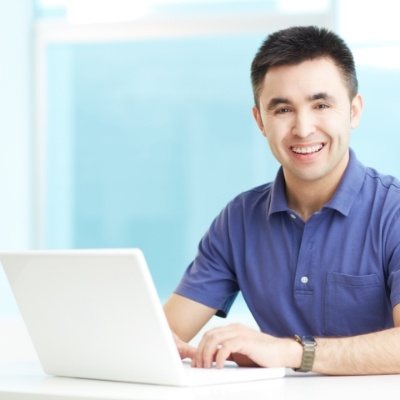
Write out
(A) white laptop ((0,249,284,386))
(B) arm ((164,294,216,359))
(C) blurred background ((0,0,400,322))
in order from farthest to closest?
(C) blurred background ((0,0,400,322))
(B) arm ((164,294,216,359))
(A) white laptop ((0,249,284,386))

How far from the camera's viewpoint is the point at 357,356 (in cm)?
179

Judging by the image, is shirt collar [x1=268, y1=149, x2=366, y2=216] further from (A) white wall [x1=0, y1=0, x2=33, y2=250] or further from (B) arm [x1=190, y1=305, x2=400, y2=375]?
(A) white wall [x1=0, y1=0, x2=33, y2=250]

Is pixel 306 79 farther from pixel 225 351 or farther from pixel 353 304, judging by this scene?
pixel 225 351

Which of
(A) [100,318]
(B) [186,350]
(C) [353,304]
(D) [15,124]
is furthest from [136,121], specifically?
(A) [100,318]

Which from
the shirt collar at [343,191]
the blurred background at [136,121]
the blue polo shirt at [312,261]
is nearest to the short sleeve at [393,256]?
the blue polo shirt at [312,261]

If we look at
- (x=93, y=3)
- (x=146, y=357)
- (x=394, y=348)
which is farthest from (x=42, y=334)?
(x=93, y=3)

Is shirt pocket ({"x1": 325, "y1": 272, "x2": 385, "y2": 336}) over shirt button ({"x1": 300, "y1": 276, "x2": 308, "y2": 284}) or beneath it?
beneath

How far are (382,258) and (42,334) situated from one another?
0.78 meters

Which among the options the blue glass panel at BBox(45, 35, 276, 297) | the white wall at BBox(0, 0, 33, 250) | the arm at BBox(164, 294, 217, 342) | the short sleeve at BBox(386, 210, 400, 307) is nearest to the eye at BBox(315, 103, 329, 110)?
the short sleeve at BBox(386, 210, 400, 307)

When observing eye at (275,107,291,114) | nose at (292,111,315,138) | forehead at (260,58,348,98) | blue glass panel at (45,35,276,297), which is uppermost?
forehead at (260,58,348,98)

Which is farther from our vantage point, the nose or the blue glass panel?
the blue glass panel

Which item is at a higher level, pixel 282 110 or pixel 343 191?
pixel 282 110

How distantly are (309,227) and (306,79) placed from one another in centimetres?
33

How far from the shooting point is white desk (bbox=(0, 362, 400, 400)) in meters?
1.53
